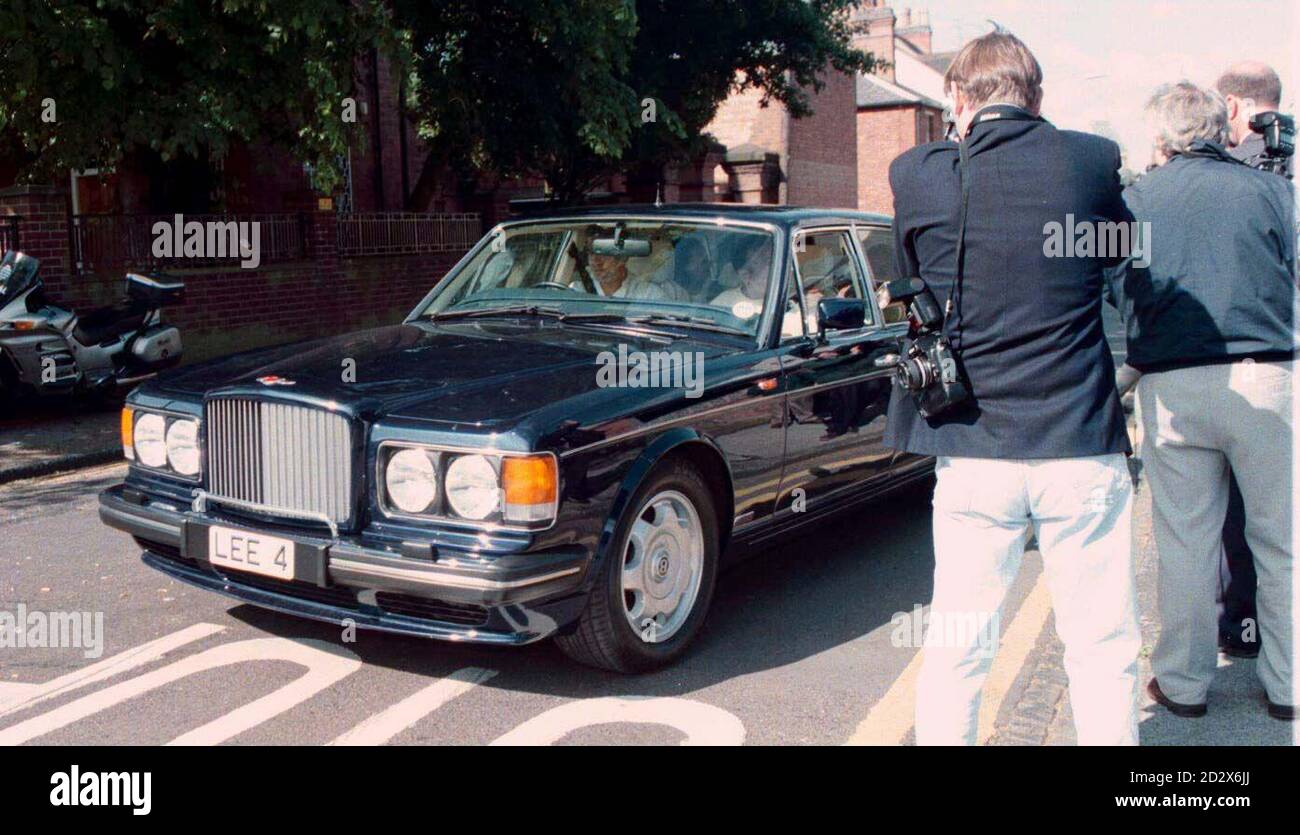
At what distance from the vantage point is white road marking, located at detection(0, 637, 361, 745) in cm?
420

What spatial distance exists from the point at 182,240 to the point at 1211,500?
12018 mm

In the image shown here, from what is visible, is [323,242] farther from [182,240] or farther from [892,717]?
[892,717]

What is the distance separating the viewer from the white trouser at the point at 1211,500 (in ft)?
13.3

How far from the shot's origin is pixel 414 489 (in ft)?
13.9

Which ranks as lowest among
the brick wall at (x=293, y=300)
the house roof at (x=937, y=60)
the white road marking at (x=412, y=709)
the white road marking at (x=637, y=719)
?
the white road marking at (x=637, y=719)

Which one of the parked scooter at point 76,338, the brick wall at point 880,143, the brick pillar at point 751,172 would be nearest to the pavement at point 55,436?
the parked scooter at point 76,338

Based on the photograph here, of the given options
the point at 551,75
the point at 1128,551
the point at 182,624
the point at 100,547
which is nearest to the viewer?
the point at 1128,551

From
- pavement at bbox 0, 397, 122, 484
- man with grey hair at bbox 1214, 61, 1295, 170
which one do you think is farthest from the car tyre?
pavement at bbox 0, 397, 122, 484

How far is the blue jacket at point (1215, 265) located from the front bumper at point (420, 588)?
2.00 m

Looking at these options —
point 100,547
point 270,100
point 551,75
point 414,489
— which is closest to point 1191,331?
point 414,489

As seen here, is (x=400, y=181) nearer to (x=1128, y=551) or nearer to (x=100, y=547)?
(x=100, y=547)

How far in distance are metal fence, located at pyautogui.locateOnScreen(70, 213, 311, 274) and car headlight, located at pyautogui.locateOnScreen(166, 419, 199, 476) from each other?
8.60 meters

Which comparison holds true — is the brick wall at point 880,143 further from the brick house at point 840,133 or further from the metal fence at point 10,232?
the metal fence at point 10,232
